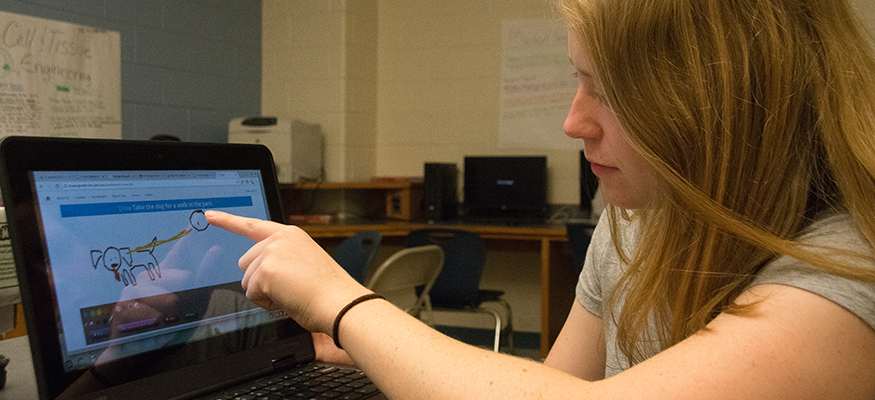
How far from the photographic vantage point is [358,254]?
8.28ft

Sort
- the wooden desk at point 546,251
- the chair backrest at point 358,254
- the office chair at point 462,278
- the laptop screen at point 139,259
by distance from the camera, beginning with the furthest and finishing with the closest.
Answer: the wooden desk at point 546,251, the office chair at point 462,278, the chair backrest at point 358,254, the laptop screen at point 139,259

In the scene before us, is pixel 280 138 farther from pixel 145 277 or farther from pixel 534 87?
pixel 145 277

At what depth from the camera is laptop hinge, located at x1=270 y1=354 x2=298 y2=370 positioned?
0.71m

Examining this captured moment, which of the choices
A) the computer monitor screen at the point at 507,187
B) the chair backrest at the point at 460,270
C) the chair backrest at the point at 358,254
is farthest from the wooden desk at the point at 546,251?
the chair backrest at the point at 358,254

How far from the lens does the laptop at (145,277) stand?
552 mm

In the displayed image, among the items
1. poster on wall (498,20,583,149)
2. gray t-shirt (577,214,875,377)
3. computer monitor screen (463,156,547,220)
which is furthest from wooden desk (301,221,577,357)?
gray t-shirt (577,214,875,377)

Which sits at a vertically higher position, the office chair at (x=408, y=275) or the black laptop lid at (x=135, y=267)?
the black laptop lid at (x=135, y=267)

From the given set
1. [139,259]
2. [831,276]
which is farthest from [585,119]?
[139,259]

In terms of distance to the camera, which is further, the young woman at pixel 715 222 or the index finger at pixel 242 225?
the index finger at pixel 242 225

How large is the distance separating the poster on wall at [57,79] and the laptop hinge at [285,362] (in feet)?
8.64

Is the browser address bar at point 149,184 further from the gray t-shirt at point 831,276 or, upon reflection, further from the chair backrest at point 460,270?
the chair backrest at point 460,270

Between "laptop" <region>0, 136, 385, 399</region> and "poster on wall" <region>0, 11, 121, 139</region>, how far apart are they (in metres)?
2.58

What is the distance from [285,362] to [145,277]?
19 cm

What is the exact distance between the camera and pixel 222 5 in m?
3.85
